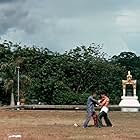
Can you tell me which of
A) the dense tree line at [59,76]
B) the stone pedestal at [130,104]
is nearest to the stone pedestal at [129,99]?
the stone pedestal at [130,104]

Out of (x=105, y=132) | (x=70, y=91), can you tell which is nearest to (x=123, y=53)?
(x=70, y=91)

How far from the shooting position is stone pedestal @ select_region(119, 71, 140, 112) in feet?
176

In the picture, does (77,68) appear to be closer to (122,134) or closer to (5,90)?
(5,90)

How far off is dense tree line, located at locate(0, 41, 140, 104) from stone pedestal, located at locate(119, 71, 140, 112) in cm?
1023

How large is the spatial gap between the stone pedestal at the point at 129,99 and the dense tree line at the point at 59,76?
10227mm

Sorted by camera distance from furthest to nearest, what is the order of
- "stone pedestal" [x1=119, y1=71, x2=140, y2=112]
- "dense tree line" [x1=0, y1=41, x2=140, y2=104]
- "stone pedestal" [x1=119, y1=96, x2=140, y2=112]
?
"dense tree line" [x1=0, y1=41, x2=140, y2=104] < "stone pedestal" [x1=119, y1=71, x2=140, y2=112] < "stone pedestal" [x1=119, y1=96, x2=140, y2=112]

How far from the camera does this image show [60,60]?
69.8 m

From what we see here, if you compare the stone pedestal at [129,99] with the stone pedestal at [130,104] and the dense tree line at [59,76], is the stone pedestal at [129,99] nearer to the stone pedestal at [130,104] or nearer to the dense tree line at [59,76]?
the stone pedestal at [130,104]

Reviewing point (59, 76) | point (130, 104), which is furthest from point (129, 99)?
point (59, 76)

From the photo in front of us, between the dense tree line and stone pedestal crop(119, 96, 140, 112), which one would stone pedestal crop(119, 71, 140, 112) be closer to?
stone pedestal crop(119, 96, 140, 112)

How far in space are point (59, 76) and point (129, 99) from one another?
1523 centimetres

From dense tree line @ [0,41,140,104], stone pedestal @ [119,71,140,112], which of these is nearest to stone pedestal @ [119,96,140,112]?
stone pedestal @ [119,71,140,112]

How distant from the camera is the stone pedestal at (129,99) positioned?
53594 millimetres

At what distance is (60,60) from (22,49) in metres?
7.59
